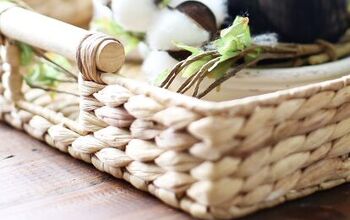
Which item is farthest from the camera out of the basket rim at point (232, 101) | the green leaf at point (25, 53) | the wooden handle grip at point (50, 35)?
the green leaf at point (25, 53)

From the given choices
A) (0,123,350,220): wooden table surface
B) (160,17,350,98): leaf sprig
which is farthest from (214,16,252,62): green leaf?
(0,123,350,220): wooden table surface

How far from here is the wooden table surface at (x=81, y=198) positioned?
1.84 ft

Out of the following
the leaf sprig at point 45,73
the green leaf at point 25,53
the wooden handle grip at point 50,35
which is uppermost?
the wooden handle grip at point 50,35

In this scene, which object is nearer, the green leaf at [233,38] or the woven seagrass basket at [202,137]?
the woven seagrass basket at [202,137]

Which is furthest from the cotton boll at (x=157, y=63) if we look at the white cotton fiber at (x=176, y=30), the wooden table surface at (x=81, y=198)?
the wooden table surface at (x=81, y=198)

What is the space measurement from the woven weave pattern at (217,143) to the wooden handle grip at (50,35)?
0.06 ft

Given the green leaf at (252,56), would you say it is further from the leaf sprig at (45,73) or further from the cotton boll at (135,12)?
the leaf sprig at (45,73)

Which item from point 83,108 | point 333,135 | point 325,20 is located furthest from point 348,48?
point 83,108

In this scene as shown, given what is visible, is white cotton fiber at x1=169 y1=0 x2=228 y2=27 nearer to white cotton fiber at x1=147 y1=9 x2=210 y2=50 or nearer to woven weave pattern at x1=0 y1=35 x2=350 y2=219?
white cotton fiber at x1=147 y1=9 x2=210 y2=50

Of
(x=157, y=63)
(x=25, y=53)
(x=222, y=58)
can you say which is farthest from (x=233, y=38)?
(x=25, y=53)

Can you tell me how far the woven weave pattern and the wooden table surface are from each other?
0.04 feet

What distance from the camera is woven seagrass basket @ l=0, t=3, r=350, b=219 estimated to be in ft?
1.65

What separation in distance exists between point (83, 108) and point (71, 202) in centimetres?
9

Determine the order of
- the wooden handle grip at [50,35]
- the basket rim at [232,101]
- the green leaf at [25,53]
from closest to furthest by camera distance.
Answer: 1. the basket rim at [232,101]
2. the wooden handle grip at [50,35]
3. the green leaf at [25,53]
